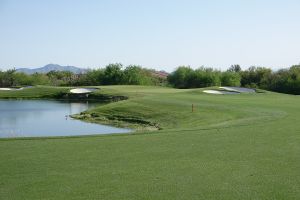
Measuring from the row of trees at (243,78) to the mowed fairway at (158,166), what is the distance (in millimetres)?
46854

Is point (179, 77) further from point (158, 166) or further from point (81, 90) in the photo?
point (158, 166)

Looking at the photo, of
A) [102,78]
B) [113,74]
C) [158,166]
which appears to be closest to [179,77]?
[113,74]

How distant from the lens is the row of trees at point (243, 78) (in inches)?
2292

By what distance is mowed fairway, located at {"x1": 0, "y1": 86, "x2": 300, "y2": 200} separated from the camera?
21.2ft

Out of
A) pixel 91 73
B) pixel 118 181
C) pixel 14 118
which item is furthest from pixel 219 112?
pixel 91 73

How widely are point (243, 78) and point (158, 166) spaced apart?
68.1 metres

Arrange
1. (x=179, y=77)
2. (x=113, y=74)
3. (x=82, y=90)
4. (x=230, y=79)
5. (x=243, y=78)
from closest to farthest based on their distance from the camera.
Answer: (x=82, y=90)
(x=230, y=79)
(x=243, y=78)
(x=113, y=74)
(x=179, y=77)

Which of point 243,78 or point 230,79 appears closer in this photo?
point 230,79

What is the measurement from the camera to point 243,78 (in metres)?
74.1

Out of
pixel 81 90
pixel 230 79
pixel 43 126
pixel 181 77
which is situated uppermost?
pixel 181 77

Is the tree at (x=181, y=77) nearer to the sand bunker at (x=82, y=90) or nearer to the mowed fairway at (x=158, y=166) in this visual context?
the sand bunker at (x=82, y=90)

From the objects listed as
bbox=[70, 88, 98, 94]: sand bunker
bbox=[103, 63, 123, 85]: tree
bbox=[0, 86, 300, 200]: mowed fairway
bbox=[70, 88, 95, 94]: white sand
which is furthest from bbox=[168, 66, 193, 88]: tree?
bbox=[0, 86, 300, 200]: mowed fairway

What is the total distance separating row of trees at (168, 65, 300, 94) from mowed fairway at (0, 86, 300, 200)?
4685cm

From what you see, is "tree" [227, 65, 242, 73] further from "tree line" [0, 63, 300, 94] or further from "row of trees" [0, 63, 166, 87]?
"row of trees" [0, 63, 166, 87]
